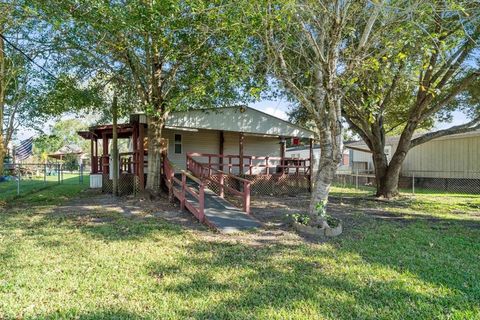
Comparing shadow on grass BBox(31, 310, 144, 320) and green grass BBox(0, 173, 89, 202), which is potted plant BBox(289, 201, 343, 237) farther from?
green grass BBox(0, 173, 89, 202)

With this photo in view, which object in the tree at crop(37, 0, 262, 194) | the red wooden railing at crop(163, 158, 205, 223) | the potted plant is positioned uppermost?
the tree at crop(37, 0, 262, 194)

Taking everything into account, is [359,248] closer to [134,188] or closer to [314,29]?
[314,29]

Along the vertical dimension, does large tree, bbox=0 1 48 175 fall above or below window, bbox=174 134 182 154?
above

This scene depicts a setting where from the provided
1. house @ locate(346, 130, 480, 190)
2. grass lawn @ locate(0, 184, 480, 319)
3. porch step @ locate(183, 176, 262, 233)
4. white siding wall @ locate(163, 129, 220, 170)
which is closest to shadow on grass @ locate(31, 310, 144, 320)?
grass lawn @ locate(0, 184, 480, 319)

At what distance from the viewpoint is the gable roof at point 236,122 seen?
38.5ft

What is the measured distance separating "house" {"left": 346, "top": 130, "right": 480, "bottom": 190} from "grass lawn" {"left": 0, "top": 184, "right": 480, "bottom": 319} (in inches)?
506

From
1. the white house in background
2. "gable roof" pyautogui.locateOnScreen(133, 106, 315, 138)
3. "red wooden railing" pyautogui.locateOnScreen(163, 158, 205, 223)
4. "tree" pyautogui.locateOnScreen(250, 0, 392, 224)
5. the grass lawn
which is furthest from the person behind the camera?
the white house in background

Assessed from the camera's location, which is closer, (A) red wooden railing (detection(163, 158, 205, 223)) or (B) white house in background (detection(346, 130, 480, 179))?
(A) red wooden railing (detection(163, 158, 205, 223))

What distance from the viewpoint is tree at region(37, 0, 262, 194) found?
6.78 meters

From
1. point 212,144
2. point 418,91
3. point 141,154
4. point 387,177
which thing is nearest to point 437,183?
point 387,177

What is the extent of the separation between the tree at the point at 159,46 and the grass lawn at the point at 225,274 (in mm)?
3885

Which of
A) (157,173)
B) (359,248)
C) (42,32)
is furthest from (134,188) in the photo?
(359,248)

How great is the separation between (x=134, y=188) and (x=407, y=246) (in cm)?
889

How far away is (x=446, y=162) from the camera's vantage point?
18719 millimetres
